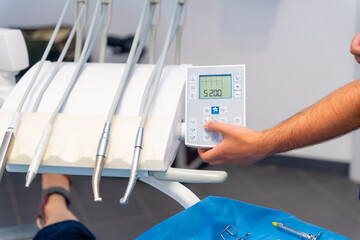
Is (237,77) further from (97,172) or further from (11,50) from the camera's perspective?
(11,50)

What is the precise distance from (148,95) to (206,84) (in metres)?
0.11

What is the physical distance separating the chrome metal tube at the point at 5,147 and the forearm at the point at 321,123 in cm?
42

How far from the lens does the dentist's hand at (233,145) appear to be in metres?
0.80

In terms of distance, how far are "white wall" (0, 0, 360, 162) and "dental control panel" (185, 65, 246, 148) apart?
1229 mm

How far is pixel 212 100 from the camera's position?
827mm

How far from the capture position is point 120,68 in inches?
38.8

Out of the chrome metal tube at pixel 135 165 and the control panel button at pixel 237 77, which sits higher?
the control panel button at pixel 237 77

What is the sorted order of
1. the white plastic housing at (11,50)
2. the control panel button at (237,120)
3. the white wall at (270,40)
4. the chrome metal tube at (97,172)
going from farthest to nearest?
1. the white wall at (270,40)
2. the white plastic housing at (11,50)
3. the control panel button at (237,120)
4. the chrome metal tube at (97,172)

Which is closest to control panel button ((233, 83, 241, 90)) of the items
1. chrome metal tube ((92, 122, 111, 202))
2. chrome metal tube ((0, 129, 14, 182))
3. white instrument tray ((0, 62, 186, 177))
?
white instrument tray ((0, 62, 186, 177))

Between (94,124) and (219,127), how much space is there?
0.21 metres

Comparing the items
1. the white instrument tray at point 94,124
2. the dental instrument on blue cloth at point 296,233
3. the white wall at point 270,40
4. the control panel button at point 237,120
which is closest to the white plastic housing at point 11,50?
the white instrument tray at point 94,124

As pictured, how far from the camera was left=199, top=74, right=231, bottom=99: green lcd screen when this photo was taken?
2.71ft

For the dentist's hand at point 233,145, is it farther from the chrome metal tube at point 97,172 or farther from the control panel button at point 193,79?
the chrome metal tube at point 97,172

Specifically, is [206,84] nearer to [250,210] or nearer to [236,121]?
[236,121]
